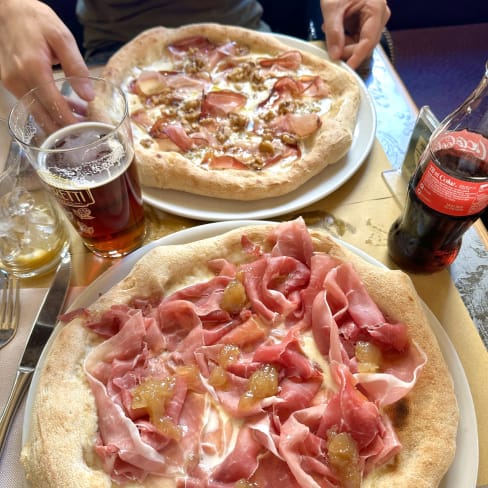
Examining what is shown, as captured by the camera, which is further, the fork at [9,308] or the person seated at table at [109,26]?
the person seated at table at [109,26]

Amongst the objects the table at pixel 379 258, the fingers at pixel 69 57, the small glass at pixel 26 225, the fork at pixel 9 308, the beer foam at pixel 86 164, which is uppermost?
the fingers at pixel 69 57

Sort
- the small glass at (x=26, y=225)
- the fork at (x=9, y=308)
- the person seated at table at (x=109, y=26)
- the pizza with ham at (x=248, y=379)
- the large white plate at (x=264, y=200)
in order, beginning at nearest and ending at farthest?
the pizza with ham at (x=248, y=379) < the fork at (x=9, y=308) < the small glass at (x=26, y=225) < the large white plate at (x=264, y=200) < the person seated at table at (x=109, y=26)

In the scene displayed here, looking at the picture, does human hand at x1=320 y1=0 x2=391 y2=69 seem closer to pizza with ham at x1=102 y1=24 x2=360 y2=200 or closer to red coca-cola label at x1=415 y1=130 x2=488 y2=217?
pizza with ham at x1=102 y1=24 x2=360 y2=200

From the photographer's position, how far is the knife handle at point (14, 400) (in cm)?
139

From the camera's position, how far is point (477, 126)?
149 centimetres

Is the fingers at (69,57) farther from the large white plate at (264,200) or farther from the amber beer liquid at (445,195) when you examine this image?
the amber beer liquid at (445,195)

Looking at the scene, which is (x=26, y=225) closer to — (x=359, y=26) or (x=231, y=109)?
(x=231, y=109)

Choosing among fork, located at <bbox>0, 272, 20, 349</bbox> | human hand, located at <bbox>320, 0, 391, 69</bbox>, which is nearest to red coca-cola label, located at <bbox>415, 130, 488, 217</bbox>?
human hand, located at <bbox>320, 0, 391, 69</bbox>

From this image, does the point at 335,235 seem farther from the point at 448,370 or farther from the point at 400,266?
the point at 448,370

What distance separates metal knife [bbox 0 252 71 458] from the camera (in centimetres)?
142

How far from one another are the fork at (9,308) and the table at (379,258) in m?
0.02

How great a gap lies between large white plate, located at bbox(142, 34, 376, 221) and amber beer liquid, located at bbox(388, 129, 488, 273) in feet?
1.32

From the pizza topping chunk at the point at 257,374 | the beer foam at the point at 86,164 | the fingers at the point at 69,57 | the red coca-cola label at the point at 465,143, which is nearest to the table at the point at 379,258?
the pizza topping chunk at the point at 257,374

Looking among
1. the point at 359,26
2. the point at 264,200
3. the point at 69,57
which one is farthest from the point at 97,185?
the point at 359,26
